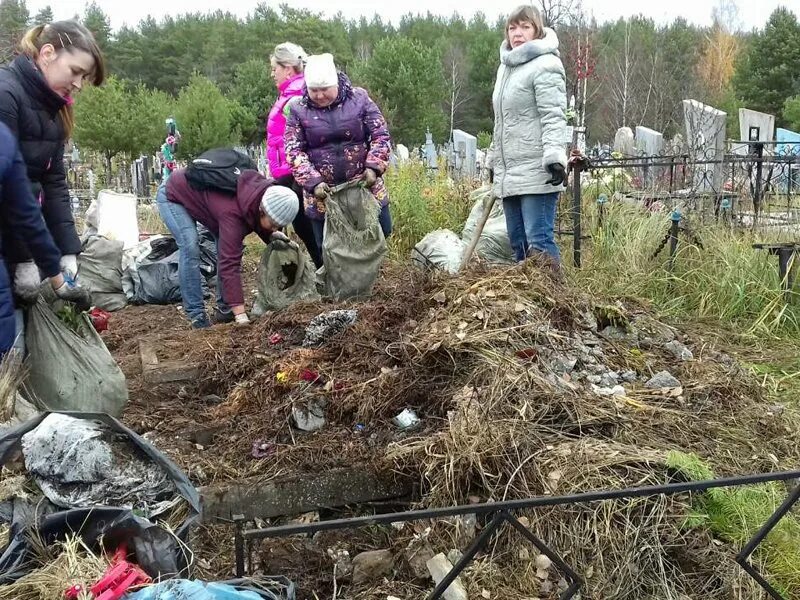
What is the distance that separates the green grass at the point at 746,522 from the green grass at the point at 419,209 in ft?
15.2

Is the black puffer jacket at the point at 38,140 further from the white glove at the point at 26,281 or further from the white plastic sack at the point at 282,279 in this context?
the white plastic sack at the point at 282,279

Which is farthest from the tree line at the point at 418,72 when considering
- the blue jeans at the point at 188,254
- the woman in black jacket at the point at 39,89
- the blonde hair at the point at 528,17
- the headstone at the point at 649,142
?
the woman in black jacket at the point at 39,89

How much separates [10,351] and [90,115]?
57.4 ft

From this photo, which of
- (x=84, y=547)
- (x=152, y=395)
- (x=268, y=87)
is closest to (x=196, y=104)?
(x=268, y=87)

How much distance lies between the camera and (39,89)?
9.34 ft

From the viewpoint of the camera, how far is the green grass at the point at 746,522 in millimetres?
2271

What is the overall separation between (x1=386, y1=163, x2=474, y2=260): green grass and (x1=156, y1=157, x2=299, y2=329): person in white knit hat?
252cm

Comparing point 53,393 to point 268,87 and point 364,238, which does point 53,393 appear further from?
point 268,87

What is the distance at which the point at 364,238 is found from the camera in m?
4.80

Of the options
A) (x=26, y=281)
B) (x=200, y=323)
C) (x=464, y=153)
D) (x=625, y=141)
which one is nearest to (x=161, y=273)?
(x=200, y=323)

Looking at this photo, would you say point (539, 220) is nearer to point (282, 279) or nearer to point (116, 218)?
point (282, 279)

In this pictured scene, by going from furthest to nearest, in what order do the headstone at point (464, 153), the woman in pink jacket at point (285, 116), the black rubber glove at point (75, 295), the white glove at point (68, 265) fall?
the headstone at point (464, 153) → the woman in pink jacket at point (285, 116) → the white glove at point (68, 265) → the black rubber glove at point (75, 295)

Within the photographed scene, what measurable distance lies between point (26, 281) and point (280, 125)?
3040mm

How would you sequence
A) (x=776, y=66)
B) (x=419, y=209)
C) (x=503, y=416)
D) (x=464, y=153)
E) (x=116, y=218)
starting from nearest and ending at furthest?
(x=503, y=416) → (x=419, y=209) → (x=116, y=218) → (x=464, y=153) → (x=776, y=66)
